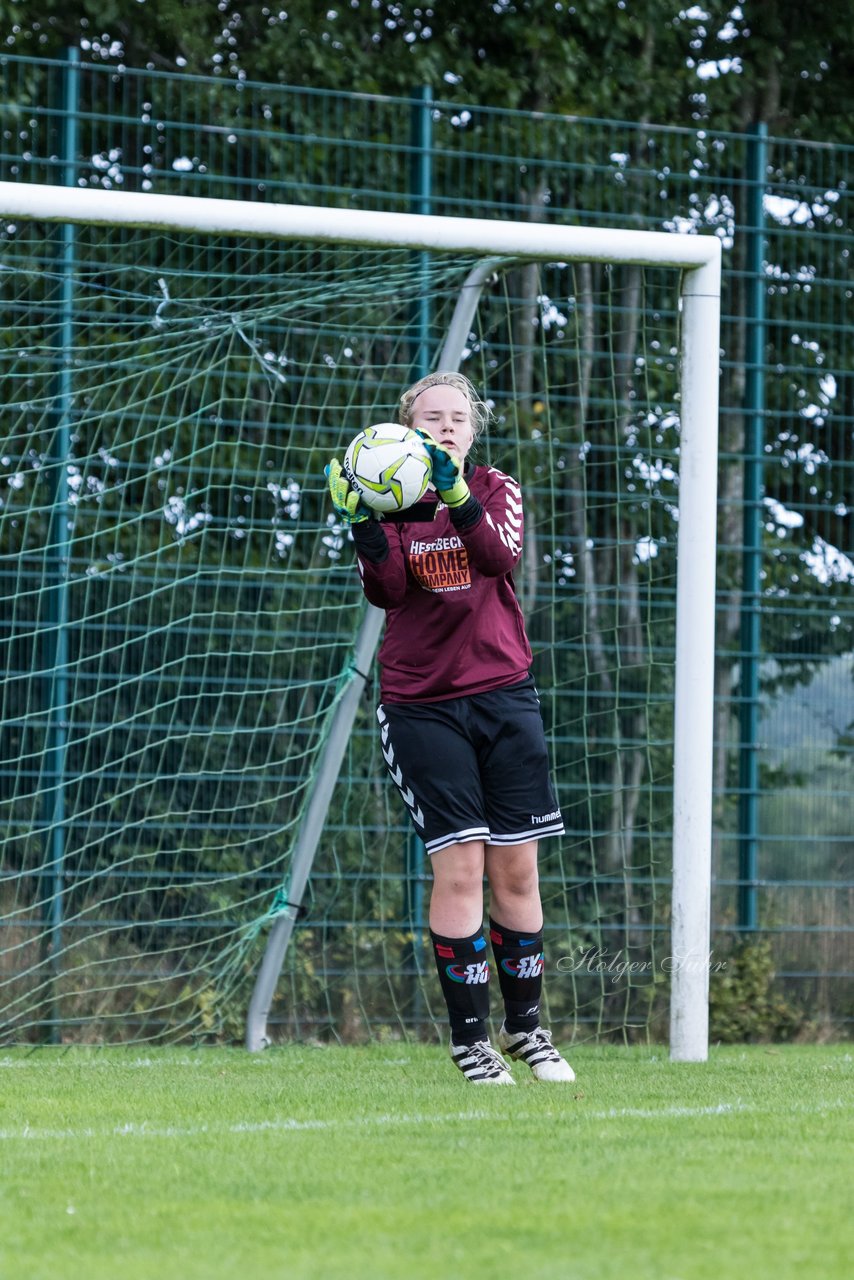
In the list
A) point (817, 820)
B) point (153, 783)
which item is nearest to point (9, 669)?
point (153, 783)

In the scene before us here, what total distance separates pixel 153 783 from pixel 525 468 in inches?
76.8

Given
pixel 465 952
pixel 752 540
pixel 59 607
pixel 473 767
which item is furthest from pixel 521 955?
pixel 752 540

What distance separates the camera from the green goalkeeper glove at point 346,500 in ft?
13.5

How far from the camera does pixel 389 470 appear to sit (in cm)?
407

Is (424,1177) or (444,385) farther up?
(444,385)

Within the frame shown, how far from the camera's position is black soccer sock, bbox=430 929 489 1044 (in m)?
4.30

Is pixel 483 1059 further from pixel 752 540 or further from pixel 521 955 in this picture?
pixel 752 540

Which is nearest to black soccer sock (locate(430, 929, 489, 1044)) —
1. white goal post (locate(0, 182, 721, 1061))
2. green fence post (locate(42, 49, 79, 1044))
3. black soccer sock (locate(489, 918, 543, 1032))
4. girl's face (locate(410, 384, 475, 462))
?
black soccer sock (locate(489, 918, 543, 1032))

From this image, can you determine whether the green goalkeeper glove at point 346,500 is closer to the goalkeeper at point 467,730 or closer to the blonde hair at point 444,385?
the goalkeeper at point 467,730

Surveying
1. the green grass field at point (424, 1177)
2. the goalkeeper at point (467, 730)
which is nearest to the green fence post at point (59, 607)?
the green grass field at point (424, 1177)

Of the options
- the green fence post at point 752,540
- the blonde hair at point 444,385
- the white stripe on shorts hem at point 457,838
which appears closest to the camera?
the white stripe on shorts hem at point 457,838

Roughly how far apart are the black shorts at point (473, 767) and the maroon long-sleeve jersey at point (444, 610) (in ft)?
0.17

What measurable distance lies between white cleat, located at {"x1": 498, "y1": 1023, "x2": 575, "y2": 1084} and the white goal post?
0.66 meters

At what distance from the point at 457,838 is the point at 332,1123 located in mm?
837
